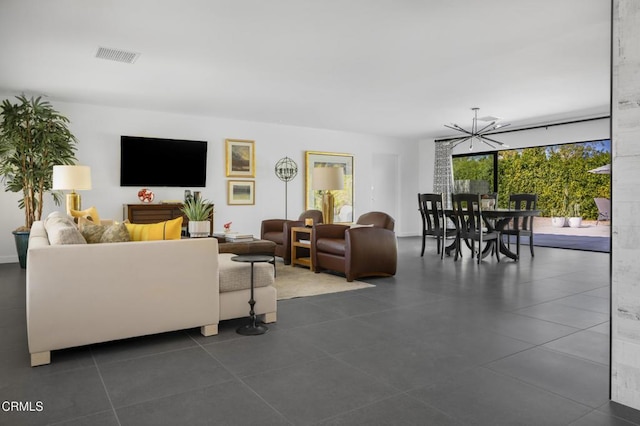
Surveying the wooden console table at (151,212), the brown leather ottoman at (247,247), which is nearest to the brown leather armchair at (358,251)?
the brown leather ottoman at (247,247)

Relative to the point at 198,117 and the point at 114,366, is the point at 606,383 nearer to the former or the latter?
the point at 114,366

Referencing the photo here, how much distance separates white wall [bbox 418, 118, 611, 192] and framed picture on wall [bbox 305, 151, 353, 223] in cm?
235

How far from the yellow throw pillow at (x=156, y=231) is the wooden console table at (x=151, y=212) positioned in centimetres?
408

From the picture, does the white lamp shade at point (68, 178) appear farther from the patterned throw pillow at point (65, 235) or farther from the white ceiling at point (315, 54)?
the patterned throw pillow at point (65, 235)

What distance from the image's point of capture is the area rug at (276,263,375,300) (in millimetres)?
4453

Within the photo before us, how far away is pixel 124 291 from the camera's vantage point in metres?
2.76

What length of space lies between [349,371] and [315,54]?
11.2 feet

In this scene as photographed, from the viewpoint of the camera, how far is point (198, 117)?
7.98 meters

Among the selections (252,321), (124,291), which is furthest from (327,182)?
(124,291)

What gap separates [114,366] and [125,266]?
24.1 inches

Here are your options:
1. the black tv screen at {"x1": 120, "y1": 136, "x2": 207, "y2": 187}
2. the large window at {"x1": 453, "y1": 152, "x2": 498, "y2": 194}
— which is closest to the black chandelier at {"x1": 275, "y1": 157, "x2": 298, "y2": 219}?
the black tv screen at {"x1": 120, "y1": 136, "x2": 207, "y2": 187}

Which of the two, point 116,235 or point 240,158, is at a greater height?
point 240,158

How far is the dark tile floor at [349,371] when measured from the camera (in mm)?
1914

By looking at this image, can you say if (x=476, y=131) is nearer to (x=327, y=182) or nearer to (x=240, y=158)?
(x=327, y=182)
